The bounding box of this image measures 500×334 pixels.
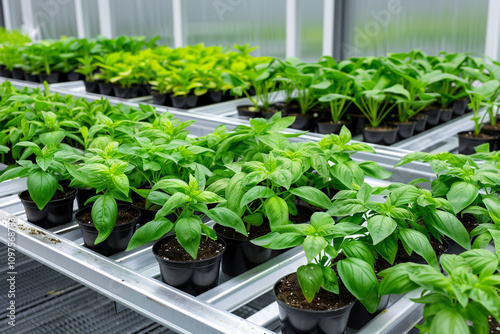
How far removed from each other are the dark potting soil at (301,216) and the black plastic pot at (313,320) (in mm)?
397

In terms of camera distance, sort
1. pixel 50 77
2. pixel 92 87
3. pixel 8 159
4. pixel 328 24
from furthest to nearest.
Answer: pixel 328 24, pixel 50 77, pixel 92 87, pixel 8 159

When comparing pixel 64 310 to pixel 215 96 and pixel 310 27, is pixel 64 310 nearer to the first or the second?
pixel 215 96

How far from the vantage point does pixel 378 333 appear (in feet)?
2.89

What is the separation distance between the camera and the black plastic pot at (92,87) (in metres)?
3.21

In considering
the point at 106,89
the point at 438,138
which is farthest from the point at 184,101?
the point at 438,138

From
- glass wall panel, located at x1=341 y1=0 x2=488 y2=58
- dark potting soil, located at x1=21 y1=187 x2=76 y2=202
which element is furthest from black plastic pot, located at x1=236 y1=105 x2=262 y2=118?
glass wall panel, located at x1=341 y1=0 x2=488 y2=58

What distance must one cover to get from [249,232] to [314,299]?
32cm

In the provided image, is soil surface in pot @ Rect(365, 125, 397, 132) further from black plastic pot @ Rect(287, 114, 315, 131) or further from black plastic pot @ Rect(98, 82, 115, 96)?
black plastic pot @ Rect(98, 82, 115, 96)

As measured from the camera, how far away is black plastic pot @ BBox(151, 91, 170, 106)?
279 centimetres

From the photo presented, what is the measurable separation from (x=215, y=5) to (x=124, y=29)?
143 centimetres

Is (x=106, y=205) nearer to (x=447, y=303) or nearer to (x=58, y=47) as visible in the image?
(x=447, y=303)

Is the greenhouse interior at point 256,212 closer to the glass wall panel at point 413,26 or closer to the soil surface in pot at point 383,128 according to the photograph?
the soil surface in pot at point 383,128

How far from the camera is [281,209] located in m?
1.06

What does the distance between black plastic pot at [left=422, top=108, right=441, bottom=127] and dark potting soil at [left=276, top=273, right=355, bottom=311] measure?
157 cm
